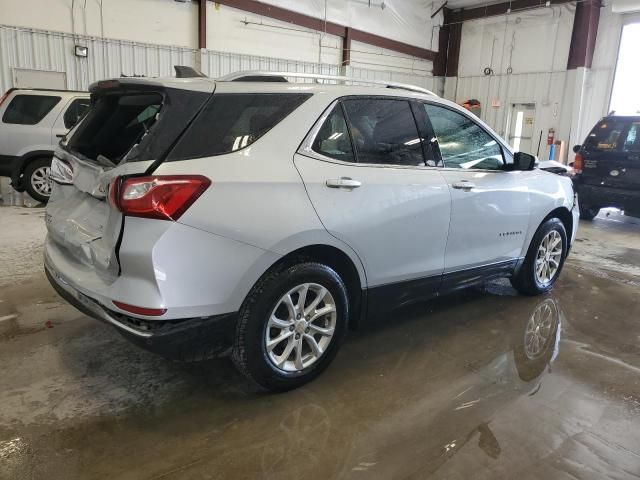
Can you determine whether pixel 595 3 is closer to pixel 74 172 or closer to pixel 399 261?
pixel 399 261

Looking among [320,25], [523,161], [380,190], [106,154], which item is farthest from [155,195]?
[320,25]

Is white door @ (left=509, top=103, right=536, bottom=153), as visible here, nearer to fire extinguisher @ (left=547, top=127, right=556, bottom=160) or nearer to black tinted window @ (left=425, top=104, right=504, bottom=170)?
fire extinguisher @ (left=547, top=127, right=556, bottom=160)

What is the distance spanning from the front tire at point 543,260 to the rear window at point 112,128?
3.19 meters

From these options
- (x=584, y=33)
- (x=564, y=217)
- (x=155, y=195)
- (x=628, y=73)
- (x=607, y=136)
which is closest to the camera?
(x=155, y=195)

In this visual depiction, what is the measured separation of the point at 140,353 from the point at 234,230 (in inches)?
52.3

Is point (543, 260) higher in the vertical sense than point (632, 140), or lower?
lower

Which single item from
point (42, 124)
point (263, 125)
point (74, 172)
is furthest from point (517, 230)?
point (42, 124)

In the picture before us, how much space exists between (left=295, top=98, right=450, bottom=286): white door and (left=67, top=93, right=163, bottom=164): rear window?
973 millimetres

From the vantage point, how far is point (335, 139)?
110 inches

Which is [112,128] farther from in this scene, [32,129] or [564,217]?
[32,129]

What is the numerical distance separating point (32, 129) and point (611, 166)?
868cm

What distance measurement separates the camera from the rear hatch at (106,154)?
2.29 metres

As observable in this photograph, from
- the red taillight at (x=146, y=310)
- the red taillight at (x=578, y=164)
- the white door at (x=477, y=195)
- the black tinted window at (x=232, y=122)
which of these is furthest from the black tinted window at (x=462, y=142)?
the red taillight at (x=578, y=164)

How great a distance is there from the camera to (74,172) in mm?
2789
